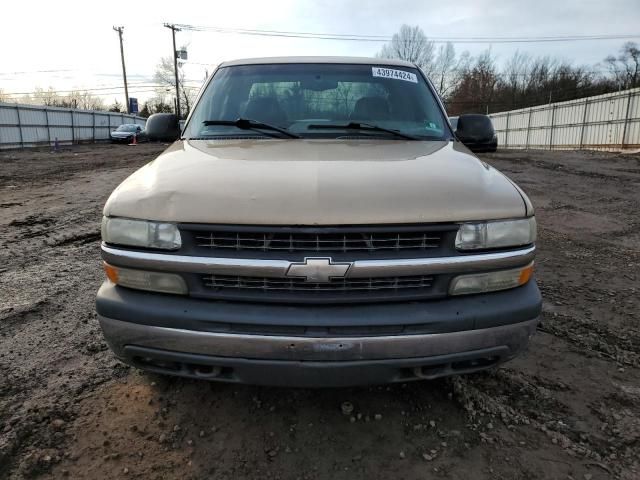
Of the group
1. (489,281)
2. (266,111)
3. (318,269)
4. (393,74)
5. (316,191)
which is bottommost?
(489,281)

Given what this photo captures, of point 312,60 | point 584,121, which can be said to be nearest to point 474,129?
point 312,60

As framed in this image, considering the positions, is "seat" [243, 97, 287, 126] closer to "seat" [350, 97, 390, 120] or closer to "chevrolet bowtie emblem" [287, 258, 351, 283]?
"seat" [350, 97, 390, 120]

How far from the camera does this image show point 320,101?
3.25m

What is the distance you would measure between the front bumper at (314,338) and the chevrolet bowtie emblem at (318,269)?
0.14 metres

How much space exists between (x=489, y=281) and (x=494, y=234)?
8.3 inches

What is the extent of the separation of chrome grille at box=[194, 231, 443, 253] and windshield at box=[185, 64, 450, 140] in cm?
115

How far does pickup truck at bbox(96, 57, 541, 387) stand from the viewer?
192 cm

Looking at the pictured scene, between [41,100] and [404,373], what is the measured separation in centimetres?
6832

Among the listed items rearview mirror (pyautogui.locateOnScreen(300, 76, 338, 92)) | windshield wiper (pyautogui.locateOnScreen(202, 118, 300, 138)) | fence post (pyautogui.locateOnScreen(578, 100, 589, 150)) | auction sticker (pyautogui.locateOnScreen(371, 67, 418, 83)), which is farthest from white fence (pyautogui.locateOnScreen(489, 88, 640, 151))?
windshield wiper (pyautogui.locateOnScreen(202, 118, 300, 138))

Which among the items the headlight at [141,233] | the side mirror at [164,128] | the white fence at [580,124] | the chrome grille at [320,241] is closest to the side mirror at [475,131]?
the chrome grille at [320,241]

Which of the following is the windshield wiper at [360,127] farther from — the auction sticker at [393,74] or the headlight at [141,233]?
the headlight at [141,233]

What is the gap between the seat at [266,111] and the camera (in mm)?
3127

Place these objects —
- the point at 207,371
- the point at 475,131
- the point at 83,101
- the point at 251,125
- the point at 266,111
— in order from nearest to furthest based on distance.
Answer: the point at 207,371, the point at 251,125, the point at 266,111, the point at 475,131, the point at 83,101

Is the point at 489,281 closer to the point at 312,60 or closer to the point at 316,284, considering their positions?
the point at 316,284
